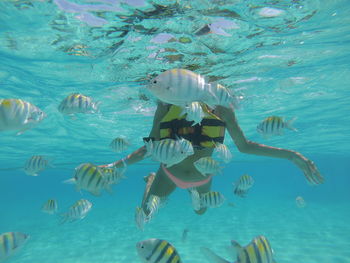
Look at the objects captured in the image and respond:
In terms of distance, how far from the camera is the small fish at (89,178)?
3971 mm

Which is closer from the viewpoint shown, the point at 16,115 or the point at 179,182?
the point at 16,115

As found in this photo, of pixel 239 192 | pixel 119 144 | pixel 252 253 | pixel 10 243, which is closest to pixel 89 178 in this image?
pixel 10 243

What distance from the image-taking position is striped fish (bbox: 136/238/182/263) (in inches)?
114

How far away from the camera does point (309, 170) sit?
4.75 m

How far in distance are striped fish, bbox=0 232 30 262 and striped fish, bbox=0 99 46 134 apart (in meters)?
1.76

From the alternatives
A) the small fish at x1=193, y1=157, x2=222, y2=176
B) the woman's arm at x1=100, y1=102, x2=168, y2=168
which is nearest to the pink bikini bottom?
the woman's arm at x1=100, y1=102, x2=168, y2=168

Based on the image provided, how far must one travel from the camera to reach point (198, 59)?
454 inches

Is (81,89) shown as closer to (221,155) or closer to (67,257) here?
(67,257)

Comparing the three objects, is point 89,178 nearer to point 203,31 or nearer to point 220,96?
point 220,96

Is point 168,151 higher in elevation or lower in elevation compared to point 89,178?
higher

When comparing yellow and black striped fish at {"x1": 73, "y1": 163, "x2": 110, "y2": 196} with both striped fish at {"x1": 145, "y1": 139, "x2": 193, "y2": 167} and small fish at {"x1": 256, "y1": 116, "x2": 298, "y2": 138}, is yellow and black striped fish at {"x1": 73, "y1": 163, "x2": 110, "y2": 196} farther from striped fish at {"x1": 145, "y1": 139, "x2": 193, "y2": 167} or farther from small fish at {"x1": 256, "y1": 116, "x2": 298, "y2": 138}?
small fish at {"x1": 256, "y1": 116, "x2": 298, "y2": 138}

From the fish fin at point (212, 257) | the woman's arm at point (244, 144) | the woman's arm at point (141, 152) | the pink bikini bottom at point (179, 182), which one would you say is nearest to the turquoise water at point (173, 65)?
the fish fin at point (212, 257)

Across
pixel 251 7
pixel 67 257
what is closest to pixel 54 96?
pixel 67 257

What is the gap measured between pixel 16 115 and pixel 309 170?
210 inches
